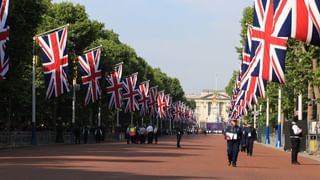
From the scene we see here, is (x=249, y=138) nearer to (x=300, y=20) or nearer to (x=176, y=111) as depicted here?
(x=300, y=20)

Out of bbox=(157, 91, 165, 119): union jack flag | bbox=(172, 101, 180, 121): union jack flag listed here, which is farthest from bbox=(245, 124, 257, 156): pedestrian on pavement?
bbox=(172, 101, 180, 121): union jack flag

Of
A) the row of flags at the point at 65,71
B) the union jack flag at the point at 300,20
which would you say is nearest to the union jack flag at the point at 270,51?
the union jack flag at the point at 300,20

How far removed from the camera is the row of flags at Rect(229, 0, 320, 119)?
19.4 meters

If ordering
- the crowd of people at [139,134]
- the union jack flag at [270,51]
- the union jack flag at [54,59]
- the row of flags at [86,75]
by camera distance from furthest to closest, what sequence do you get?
the crowd of people at [139,134] < the row of flags at [86,75] < the union jack flag at [54,59] < the union jack flag at [270,51]

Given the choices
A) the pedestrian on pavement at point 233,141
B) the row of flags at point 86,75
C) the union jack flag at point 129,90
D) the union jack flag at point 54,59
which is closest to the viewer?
the pedestrian on pavement at point 233,141

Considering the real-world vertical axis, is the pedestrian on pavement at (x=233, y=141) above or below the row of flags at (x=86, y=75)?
below

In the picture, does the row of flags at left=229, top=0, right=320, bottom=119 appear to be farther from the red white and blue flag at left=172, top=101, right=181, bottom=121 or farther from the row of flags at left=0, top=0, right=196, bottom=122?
the red white and blue flag at left=172, top=101, right=181, bottom=121

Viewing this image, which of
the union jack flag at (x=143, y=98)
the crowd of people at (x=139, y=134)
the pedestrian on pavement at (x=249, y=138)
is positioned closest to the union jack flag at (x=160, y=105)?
the union jack flag at (x=143, y=98)

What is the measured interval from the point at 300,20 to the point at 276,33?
5.02 feet

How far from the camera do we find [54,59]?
4347cm

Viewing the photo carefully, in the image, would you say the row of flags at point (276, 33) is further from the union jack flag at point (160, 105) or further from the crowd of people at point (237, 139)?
the union jack flag at point (160, 105)

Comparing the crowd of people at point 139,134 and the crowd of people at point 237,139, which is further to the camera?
the crowd of people at point 139,134

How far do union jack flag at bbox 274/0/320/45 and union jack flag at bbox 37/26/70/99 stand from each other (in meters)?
24.2

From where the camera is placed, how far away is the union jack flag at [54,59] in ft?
142
